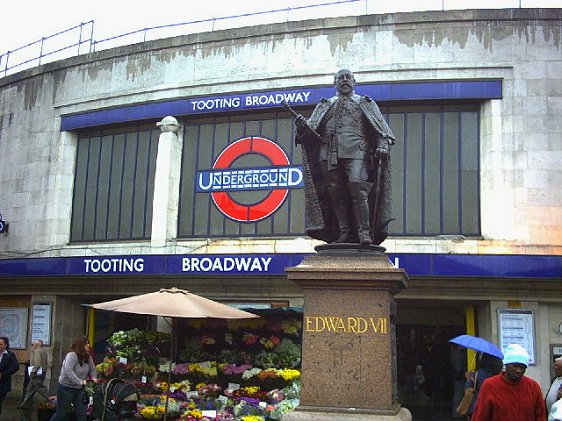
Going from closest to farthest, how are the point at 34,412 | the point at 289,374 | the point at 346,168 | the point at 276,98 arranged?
the point at 346,168, the point at 289,374, the point at 34,412, the point at 276,98

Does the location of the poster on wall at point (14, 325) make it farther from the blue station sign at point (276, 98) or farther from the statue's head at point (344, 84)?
the statue's head at point (344, 84)

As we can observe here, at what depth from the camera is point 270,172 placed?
20.4 metres

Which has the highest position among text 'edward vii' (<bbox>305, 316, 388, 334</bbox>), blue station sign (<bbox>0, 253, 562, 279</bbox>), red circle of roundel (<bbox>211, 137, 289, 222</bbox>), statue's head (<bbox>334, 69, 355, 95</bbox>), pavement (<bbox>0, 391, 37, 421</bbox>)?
red circle of roundel (<bbox>211, 137, 289, 222</bbox>)

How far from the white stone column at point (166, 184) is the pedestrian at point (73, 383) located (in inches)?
358

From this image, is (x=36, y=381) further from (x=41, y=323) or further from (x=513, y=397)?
(x=513, y=397)

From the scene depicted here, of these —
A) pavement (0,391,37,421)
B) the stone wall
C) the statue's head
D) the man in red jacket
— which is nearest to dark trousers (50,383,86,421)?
pavement (0,391,37,421)

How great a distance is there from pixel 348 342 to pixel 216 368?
23.1 feet

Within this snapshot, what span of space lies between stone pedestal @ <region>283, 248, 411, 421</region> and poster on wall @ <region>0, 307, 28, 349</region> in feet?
57.6

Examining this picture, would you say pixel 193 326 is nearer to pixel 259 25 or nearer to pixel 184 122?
pixel 184 122

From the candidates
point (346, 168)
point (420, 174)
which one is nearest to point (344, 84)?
point (346, 168)

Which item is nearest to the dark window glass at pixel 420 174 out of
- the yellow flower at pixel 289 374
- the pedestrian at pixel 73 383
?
the yellow flower at pixel 289 374

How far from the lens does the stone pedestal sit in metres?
7.85

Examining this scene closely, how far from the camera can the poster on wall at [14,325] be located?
77.0ft

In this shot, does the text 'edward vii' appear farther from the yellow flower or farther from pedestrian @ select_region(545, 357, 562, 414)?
the yellow flower
